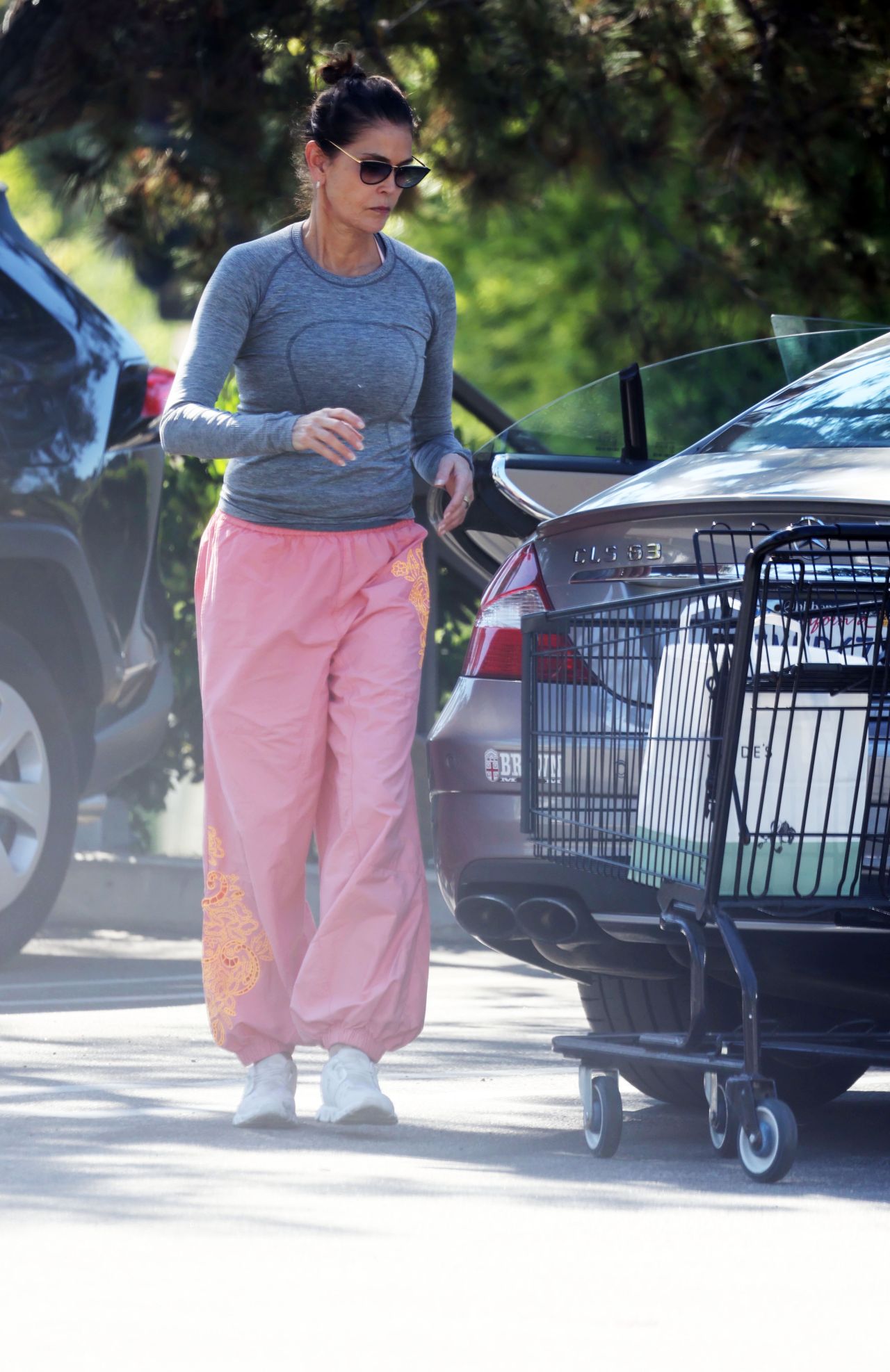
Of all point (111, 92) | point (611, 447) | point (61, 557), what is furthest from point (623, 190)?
point (611, 447)

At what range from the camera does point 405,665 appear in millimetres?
4508

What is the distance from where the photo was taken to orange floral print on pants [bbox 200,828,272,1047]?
A: 448 cm

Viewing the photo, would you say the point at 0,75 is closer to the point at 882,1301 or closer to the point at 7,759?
the point at 7,759

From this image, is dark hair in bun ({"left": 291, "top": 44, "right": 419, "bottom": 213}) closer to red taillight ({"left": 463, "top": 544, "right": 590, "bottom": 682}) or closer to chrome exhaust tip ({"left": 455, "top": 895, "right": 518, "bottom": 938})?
red taillight ({"left": 463, "top": 544, "right": 590, "bottom": 682})

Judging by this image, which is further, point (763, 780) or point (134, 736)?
point (134, 736)

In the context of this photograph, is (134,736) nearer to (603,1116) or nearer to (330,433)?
(330,433)

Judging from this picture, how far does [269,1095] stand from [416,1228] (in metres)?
0.92

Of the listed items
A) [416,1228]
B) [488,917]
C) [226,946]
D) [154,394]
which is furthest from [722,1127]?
[154,394]

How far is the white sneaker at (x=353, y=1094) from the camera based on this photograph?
4301 millimetres

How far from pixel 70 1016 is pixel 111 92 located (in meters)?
5.02

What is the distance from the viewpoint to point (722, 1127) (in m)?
4.07

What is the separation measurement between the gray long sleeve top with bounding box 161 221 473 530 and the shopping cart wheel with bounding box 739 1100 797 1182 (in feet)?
4.61

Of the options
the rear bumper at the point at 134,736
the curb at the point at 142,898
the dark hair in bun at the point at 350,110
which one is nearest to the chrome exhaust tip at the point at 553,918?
the dark hair in bun at the point at 350,110

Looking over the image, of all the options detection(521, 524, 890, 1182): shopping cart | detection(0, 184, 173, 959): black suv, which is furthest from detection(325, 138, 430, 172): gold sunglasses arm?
detection(0, 184, 173, 959): black suv
